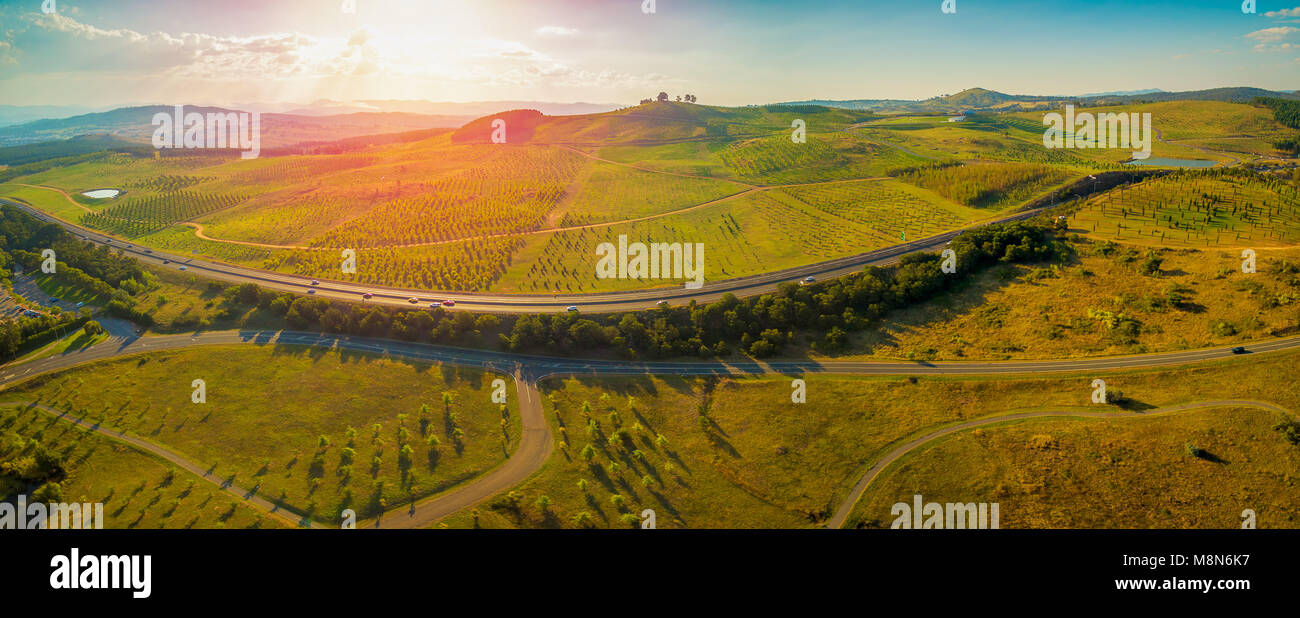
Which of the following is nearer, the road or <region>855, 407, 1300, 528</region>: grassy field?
<region>855, 407, 1300, 528</region>: grassy field

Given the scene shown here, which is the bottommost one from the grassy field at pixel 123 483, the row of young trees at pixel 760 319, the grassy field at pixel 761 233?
the grassy field at pixel 123 483

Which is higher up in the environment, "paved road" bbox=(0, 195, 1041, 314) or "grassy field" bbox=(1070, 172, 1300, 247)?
Result: "grassy field" bbox=(1070, 172, 1300, 247)

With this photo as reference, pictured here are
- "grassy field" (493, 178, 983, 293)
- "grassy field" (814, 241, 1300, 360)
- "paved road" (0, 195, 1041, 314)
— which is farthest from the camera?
"grassy field" (493, 178, 983, 293)

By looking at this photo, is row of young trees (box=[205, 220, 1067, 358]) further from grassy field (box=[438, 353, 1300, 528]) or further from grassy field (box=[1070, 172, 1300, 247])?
grassy field (box=[1070, 172, 1300, 247])

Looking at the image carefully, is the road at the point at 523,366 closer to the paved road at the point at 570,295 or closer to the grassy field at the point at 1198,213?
the paved road at the point at 570,295

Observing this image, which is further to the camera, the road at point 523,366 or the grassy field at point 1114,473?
the road at point 523,366

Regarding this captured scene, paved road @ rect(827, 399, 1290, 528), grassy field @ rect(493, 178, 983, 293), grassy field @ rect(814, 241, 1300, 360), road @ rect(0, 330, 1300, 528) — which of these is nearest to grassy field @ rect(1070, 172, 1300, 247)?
grassy field @ rect(814, 241, 1300, 360)

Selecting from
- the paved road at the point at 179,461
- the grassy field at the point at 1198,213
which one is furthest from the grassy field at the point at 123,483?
the grassy field at the point at 1198,213
